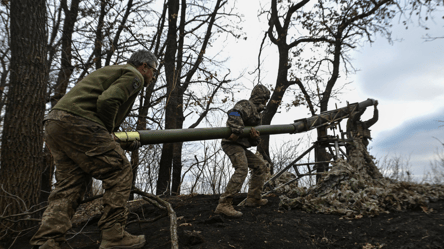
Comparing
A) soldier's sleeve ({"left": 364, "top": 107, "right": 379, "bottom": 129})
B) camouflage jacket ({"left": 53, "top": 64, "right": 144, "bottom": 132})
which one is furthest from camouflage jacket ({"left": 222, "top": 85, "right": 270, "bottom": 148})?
soldier's sleeve ({"left": 364, "top": 107, "right": 379, "bottom": 129})

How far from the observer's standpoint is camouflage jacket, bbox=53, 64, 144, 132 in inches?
104

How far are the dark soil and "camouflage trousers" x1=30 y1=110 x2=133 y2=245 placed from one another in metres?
0.57

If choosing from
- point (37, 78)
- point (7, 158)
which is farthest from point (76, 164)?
point (37, 78)

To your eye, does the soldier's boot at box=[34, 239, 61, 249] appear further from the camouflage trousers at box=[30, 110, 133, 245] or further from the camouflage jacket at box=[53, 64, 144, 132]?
the camouflage jacket at box=[53, 64, 144, 132]

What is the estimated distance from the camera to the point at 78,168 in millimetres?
2814

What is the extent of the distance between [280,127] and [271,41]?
26.2ft

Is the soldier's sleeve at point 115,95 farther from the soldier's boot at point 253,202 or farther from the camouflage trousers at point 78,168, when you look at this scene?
the soldier's boot at point 253,202

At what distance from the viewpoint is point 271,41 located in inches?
487

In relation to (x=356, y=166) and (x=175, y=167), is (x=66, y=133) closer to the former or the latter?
(x=356, y=166)

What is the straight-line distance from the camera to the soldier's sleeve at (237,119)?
419 cm

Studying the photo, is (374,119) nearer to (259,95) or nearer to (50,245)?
(259,95)

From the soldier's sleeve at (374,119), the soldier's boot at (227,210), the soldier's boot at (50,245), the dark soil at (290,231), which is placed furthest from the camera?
the soldier's sleeve at (374,119)

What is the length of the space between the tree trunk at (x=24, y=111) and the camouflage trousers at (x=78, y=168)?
151 cm

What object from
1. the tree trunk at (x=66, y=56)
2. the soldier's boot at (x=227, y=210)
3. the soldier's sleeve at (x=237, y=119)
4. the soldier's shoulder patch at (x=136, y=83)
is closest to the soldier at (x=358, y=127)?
the soldier's sleeve at (x=237, y=119)
